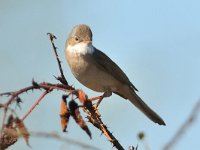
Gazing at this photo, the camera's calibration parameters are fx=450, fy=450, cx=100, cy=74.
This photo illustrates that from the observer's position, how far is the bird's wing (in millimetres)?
6340

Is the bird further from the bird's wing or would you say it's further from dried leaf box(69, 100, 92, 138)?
dried leaf box(69, 100, 92, 138)

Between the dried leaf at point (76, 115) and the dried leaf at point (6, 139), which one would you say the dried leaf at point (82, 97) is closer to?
the dried leaf at point (76, 115)

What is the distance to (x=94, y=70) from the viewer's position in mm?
6297

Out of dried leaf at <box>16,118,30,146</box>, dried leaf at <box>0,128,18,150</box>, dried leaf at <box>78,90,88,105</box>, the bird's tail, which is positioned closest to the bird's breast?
the bird's tail

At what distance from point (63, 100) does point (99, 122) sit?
0.46m

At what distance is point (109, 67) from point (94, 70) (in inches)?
10.8

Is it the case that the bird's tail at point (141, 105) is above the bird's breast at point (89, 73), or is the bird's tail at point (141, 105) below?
below

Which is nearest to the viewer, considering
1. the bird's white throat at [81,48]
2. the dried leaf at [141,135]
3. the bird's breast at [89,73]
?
the dried leaf at [141,135]

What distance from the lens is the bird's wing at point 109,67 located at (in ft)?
20.8

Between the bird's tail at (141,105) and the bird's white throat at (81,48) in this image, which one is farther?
the bird's white throat at (81,48)

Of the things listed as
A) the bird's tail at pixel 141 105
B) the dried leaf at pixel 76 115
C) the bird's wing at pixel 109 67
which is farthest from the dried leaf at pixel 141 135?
the bird's wing at pixel 109 67

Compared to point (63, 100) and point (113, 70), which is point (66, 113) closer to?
point (63, 100)

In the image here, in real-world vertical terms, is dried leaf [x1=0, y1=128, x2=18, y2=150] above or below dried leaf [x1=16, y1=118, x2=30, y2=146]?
below

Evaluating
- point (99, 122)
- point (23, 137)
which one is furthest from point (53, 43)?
point (23, 137)
